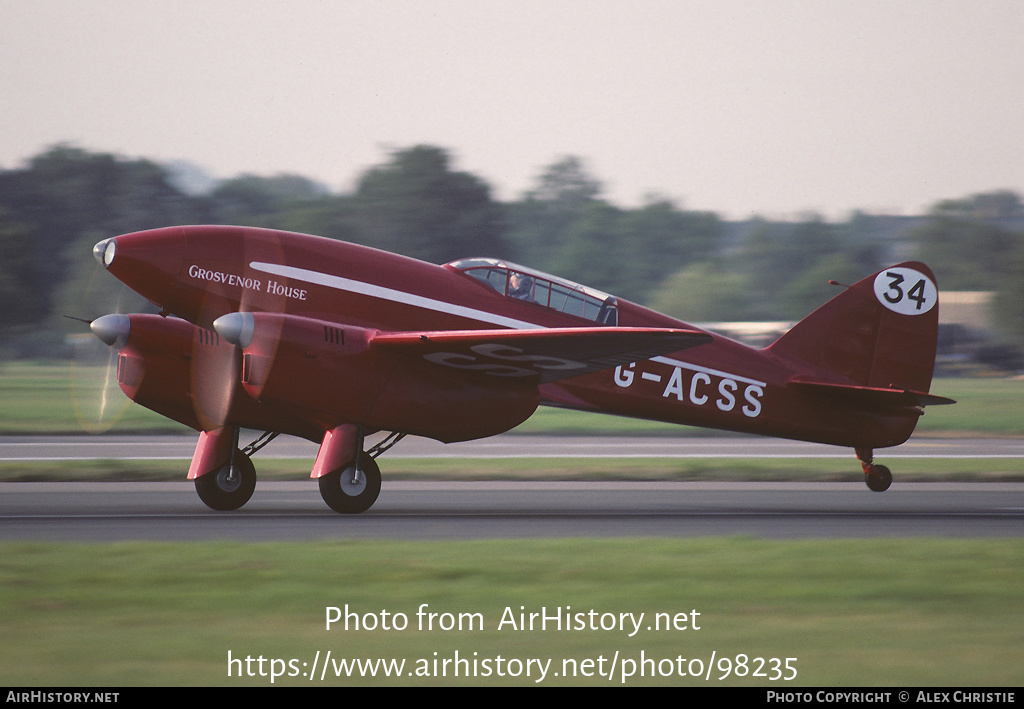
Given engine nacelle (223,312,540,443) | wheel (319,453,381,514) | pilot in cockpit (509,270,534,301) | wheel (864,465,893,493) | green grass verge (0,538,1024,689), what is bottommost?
green grass verge (0,538,1024,689)

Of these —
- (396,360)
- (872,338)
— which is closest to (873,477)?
(872,338)

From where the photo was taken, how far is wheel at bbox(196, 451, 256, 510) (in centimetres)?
1285

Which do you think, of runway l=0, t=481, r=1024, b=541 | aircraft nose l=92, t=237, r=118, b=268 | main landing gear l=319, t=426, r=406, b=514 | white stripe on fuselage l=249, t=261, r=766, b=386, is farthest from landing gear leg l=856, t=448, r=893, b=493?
aircraft nose l=92, t=237, r=118, b=268

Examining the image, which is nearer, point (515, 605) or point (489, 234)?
point (515, 605)

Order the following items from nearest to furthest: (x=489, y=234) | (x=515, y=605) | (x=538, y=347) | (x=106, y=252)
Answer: (x=515, y=605)
(x=538, y=347)
(x=106, y=252)
(x=489, y=234)

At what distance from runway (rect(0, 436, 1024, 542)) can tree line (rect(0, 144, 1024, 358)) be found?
92.6ft

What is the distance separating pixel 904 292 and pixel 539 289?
18.6ft

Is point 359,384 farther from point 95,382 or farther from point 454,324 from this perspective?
point 95,382

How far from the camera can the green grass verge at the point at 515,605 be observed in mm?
6139

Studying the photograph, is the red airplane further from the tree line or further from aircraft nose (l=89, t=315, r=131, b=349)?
the tree line

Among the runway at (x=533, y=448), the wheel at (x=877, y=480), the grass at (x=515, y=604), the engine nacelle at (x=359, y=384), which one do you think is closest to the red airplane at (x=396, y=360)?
the engine nacelle at (x=359, y=384)

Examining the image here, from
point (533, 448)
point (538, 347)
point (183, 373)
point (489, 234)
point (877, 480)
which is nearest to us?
point (538, 347)

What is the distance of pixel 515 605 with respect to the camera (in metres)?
7.58

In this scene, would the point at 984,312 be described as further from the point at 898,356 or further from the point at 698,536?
the point at 698,536
